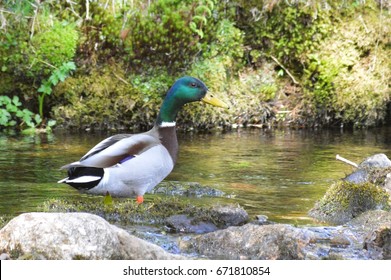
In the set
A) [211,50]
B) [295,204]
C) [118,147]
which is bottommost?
[295,204]

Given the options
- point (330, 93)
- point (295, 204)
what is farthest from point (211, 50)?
point (295, 204)

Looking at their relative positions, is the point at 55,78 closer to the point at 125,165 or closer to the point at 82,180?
the point at 125,165

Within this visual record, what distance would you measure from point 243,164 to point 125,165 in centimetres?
342

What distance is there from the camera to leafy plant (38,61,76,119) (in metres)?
12.6

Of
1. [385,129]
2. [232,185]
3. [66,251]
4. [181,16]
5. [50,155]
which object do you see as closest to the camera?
[66,251]

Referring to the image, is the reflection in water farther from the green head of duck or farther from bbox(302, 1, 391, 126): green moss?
the green head of duck

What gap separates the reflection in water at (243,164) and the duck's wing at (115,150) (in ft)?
2.62

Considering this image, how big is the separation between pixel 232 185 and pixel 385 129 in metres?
5.58

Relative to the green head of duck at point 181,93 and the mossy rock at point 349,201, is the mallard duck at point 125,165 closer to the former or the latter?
the green head of duck at point 181,93

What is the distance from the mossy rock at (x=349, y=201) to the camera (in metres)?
7.21

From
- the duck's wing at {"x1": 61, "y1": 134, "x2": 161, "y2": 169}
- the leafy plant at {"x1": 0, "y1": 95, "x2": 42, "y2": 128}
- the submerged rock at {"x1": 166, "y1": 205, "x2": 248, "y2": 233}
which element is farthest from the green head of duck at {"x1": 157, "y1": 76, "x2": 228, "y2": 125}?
the leafy plant at {"x1": 0, "y1": 95, "x2": 42, "y2": 128}

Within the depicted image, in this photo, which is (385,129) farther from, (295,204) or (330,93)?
(295,204)

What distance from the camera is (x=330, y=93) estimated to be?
13586 mm

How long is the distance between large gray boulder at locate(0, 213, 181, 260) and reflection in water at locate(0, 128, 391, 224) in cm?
205
